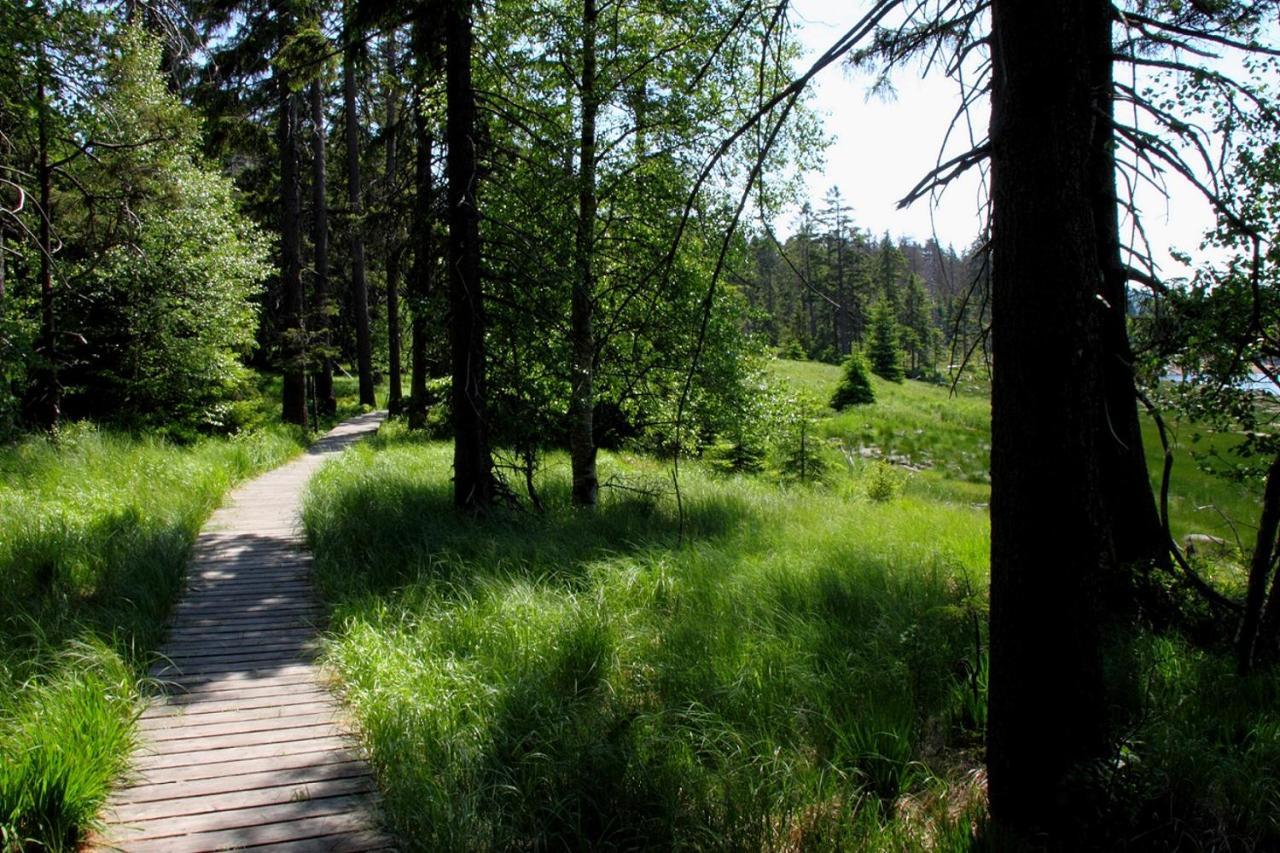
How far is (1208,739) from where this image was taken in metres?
3.81

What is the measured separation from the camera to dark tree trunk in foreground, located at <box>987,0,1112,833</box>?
9.39 ft

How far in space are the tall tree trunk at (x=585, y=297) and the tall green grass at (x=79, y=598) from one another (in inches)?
184

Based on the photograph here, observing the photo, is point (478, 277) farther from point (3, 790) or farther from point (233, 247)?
point (233, 247)

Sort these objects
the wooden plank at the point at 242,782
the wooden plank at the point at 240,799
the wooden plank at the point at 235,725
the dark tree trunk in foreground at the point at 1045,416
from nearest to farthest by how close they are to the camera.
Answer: the dark tree trunk in foreground at the point at 1045,416
the wooden plank at the point at 240,799
the wooden plank at the point at 242,782
the wooden plank at the point at 235,725

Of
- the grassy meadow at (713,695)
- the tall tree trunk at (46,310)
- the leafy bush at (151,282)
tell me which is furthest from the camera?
the leafy bush at (151,282)

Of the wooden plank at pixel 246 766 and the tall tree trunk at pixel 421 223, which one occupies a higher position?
the tall tree trunk at pixel 421 223

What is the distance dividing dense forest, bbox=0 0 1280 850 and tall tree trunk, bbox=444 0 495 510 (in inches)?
2.0

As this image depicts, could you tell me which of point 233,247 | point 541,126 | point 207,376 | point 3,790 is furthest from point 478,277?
point 233,247

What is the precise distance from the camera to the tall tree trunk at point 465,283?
325 inches

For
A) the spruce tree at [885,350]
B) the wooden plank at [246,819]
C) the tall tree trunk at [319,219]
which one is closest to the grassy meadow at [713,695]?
the wooden plank at [246,819]

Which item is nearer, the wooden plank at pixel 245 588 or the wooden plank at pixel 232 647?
the wooden plank at pixel 232 647

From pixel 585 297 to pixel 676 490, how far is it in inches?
247

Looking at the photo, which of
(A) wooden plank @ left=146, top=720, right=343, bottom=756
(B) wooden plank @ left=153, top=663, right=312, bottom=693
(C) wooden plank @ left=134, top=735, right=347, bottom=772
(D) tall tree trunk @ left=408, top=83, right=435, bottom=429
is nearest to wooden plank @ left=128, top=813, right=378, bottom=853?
(C) wooden plank @ left=134, top=735, right=347, bottom=772

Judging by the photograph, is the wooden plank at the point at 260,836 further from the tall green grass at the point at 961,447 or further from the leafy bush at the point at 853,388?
the leafy bush at the point at 853,388
